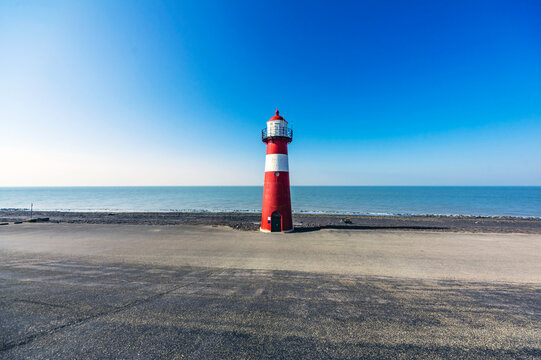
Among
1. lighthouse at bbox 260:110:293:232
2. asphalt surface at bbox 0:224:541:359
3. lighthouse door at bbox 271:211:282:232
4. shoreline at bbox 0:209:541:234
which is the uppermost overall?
lighthouse at bbox 260:110:293:232

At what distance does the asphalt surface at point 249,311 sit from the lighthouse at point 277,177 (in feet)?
18.9

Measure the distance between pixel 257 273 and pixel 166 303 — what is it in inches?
131

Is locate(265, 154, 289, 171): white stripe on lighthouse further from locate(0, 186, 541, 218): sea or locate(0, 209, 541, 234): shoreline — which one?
locate(0, 186, 541, 218): sea

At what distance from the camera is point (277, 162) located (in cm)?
1547

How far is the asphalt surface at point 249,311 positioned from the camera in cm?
411

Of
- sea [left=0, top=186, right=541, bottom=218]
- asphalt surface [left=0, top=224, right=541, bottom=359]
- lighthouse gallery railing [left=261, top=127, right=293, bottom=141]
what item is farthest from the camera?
sea [left=0, top=186, right=541, bottom=218]

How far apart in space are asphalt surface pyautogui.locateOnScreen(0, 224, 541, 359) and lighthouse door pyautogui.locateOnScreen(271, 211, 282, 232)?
5.69m

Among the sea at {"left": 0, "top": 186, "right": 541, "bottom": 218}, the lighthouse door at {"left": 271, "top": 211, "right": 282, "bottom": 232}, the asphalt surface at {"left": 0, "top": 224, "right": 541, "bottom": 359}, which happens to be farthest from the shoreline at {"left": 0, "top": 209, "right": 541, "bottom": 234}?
the asphalt surface at {"left": 0, "top": 224, "right": 541, "bottom": 359}

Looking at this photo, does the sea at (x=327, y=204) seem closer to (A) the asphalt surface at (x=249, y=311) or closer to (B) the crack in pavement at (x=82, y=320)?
(A) the asphalt surface at (x=249, y=311)

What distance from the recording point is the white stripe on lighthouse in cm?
1546

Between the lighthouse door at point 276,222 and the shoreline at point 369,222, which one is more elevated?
the lighthouse door at point 276,222

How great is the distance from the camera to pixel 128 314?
523 centimetres

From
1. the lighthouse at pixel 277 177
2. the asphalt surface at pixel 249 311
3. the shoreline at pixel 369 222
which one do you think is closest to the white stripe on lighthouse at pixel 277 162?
the lighthouse at pixel 277 177

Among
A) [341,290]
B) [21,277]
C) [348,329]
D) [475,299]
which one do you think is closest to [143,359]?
[348,329]
